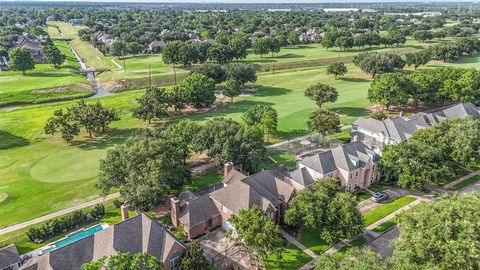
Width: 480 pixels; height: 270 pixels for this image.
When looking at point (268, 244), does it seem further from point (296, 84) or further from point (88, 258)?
point (296, 84)

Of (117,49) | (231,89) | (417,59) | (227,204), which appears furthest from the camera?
(117,49)

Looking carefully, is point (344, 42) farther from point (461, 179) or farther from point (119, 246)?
point (119, 246)

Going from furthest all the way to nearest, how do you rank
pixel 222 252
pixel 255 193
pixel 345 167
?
pixel 345 167 < pixel 255 193 < pixel 222 252

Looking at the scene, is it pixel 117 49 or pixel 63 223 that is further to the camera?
pixel 117 49

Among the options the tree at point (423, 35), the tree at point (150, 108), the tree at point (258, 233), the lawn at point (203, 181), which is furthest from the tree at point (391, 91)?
the tree at point (423, 35)

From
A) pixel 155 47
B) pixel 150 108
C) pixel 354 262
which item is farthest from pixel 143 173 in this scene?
pixel 155 47

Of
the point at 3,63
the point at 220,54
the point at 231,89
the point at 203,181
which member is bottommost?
the point at 203,181

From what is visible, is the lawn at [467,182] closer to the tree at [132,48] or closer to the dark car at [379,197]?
the dark car at [379,197]
